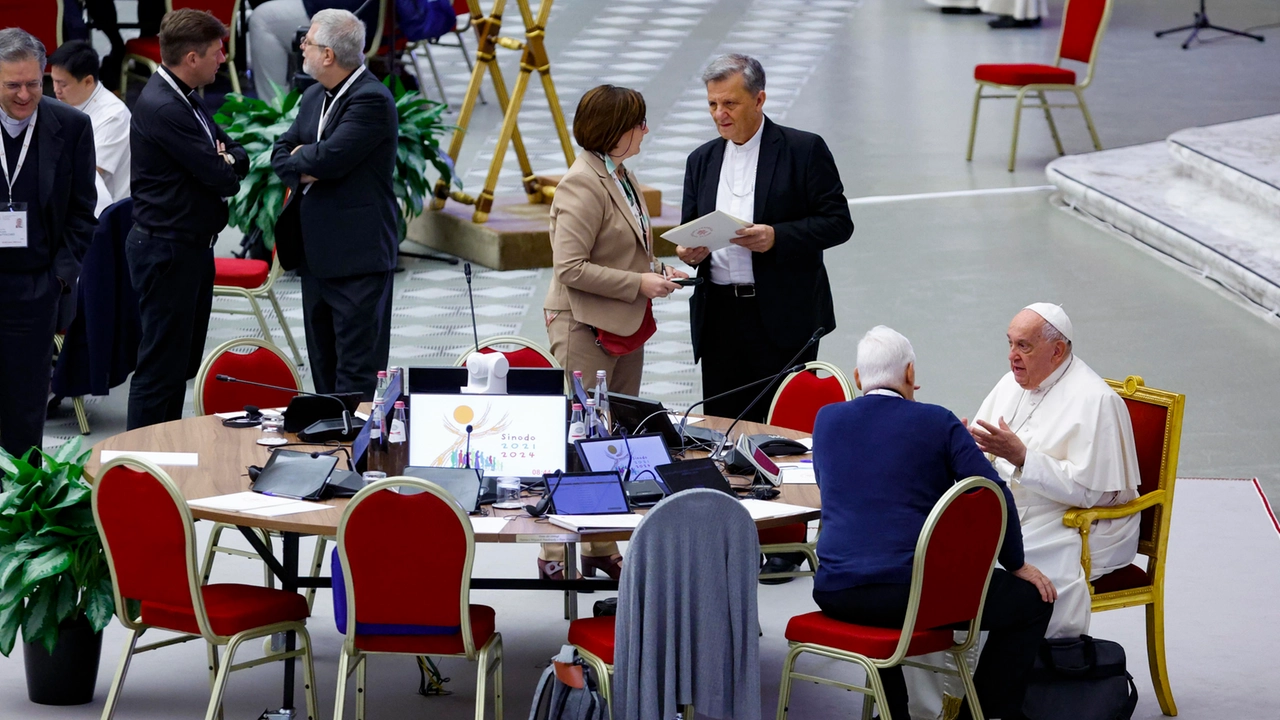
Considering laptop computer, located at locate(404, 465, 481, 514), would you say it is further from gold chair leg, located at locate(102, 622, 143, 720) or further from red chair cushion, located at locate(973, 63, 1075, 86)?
red chair cushion, located at locate(973, 63, 1075, 86)

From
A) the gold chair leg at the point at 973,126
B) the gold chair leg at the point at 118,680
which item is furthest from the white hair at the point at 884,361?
the gold chair leg at the point at 973,126

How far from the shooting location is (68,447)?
4.42 meters

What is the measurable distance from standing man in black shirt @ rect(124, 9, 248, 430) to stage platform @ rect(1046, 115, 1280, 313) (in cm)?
540

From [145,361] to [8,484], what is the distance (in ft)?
6.01

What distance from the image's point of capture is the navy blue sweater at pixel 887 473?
3887mm

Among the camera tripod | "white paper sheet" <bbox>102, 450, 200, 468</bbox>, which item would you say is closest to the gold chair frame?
"white paper sheet" <bbox>102, 450, 200, 468</bbox>

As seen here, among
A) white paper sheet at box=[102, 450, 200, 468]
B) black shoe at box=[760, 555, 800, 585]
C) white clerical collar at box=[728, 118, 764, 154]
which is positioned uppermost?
white clerical collar at box=[728, 118, 764, 154]

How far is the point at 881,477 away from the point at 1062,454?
713 millimetres

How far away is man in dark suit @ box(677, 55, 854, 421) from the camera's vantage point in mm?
5367

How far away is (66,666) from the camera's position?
4355 mm

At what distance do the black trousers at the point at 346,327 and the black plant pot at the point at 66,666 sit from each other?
1.86 meters

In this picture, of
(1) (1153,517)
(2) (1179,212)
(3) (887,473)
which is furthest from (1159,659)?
(2) (1179,212)

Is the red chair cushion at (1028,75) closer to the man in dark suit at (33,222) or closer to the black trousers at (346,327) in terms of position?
the black trousers at (346,327)

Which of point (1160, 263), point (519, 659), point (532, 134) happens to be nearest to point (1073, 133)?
point (1160, 263)
